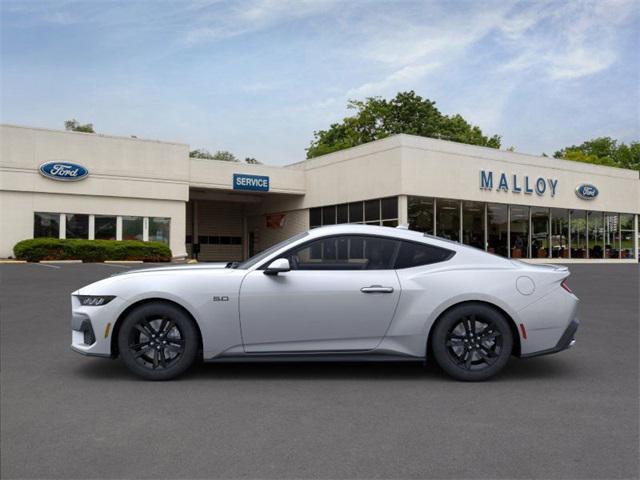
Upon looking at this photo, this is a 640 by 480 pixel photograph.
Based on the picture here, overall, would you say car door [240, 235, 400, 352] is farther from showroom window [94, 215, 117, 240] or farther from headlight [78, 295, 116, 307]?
showroom window [94, 215, 117, 240]

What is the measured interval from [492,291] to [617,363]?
1.95 m

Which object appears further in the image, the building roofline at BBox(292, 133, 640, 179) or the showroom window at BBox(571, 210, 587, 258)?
the showroom window at BBox(571, 210, 587, 258)

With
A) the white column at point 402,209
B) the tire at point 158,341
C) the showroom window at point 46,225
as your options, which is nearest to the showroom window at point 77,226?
the showroom window at point 46,225

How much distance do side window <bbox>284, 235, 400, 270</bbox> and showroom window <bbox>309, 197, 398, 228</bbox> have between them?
24374mm

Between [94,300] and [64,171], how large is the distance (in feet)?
93.5

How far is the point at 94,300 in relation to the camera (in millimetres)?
5449

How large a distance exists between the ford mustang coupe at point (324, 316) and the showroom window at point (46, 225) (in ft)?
93.3

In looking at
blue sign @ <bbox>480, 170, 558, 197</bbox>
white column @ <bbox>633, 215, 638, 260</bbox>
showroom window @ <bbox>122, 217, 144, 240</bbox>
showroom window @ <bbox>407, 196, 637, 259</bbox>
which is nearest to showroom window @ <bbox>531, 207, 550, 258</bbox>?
showroom window @ <bbox>407, 196, 637, 259</bbox>

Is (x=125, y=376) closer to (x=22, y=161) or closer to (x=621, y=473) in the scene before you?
(x=621, y=473)

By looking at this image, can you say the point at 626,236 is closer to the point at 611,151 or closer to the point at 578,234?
the point at 578,234

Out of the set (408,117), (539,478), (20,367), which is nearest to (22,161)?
(20,367)

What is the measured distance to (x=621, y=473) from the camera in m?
3.29

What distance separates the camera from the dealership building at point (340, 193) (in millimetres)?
30797

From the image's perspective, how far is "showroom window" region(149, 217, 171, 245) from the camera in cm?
3400
